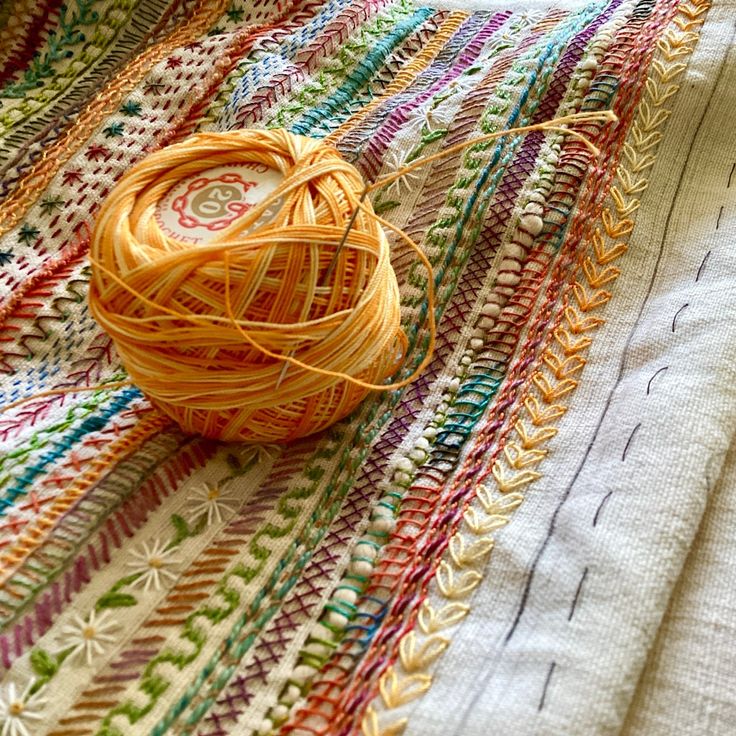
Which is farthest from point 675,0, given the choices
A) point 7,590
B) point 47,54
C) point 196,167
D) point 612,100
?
point 7,590

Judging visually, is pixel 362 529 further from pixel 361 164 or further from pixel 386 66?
pixel 386 66

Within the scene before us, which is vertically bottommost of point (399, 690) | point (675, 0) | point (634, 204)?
point (399, 690)

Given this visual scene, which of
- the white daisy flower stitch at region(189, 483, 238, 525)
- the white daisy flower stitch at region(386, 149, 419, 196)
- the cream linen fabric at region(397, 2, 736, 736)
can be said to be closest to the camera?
the cream linen fabric at region(397, 2, 736, 736)

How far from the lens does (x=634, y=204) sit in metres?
0.65

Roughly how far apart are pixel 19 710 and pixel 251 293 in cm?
25

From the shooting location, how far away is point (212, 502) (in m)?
0.53

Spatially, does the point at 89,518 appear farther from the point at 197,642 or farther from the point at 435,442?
the point at 435,442

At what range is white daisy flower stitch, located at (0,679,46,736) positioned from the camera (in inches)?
17.0

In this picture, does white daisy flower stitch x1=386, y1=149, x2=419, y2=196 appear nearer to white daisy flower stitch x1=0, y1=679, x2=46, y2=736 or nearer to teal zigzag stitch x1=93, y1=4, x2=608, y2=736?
teal zigzag stitch x1=93, y1=4, x2=608, y2=736

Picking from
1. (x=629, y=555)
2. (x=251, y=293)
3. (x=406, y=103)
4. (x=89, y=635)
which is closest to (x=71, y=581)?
(x=89, y=635)

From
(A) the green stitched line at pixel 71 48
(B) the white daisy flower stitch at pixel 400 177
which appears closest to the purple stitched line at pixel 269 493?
(B) the white daisy flower stitch at pixel 400 177

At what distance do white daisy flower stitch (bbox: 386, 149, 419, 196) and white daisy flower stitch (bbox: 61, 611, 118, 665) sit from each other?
397 mm

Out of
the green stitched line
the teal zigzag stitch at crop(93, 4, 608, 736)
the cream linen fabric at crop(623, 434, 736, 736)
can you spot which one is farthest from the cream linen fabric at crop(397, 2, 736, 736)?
the green stitched line

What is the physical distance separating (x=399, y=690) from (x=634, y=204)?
415 mm
